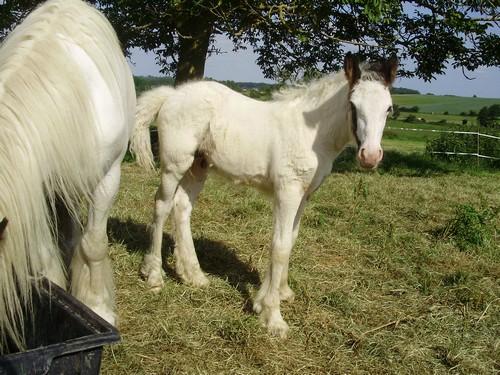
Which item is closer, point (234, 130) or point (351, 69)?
point (351, 69)

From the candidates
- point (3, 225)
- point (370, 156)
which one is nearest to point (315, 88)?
point (370, 156)

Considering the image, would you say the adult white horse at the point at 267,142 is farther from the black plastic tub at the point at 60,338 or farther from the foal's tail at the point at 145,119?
the black plastic tub at the point at 60,338

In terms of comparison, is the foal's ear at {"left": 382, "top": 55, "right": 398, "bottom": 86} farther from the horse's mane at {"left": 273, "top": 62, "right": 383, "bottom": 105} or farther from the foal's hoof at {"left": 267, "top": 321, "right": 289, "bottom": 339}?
the foal's hoof at {"left": 267, "top": 321, "right": 289, "bottom": 339}

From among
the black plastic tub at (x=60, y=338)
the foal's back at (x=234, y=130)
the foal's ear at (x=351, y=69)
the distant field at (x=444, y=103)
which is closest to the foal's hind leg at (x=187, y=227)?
the foal's back at (x=234, y=130)

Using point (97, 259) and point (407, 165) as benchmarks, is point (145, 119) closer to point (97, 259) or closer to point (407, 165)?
point (97, 259)

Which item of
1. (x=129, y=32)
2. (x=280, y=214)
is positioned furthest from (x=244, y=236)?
(x=129, y=32)

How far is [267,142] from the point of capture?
361 centimetres

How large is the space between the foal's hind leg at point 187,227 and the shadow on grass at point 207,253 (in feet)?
0.62

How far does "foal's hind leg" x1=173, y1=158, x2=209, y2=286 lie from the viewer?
405cm

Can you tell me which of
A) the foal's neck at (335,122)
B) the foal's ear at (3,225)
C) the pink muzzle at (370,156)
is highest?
the foal's neck at (335,122)

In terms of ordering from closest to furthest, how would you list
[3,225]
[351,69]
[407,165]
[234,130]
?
[3,225]
[351,69]
[234,130]
[407,165]

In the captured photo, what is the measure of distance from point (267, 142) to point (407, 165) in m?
8.03

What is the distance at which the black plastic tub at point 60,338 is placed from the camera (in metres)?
1.55

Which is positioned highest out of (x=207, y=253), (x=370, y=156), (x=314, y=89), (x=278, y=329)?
(x=314, y=89)
